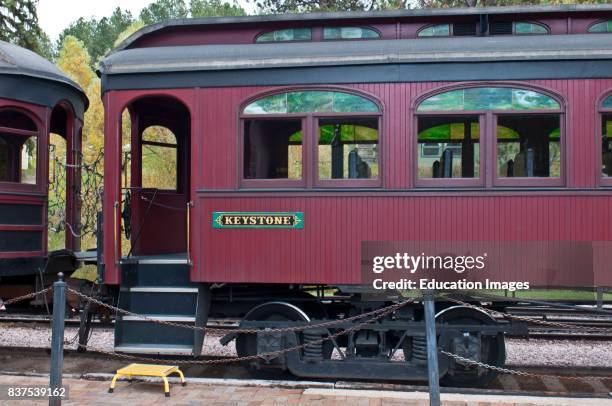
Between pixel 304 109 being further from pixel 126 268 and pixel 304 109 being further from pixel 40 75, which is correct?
pixel 40 75

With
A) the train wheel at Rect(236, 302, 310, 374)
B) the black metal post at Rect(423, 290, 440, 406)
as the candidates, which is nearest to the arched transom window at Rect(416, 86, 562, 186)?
the black metal post at Rect(423, 290, 440, 406)

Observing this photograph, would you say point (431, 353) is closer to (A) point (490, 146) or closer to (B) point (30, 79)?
(A) point (490, 146)

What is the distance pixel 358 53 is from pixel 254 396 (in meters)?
3.57

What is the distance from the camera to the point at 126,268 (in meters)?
6.83

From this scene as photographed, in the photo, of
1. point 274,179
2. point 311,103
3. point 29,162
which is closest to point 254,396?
point 274,179

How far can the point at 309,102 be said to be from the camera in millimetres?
6434

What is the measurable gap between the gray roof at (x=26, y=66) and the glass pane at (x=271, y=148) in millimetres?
3073

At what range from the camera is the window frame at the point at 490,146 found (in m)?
6.08

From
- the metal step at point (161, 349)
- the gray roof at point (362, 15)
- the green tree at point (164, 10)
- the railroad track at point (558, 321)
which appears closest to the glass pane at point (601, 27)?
the gray roof at point (362, 15)

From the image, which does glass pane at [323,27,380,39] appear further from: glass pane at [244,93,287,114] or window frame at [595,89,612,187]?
window frame at [595,89,612,187]

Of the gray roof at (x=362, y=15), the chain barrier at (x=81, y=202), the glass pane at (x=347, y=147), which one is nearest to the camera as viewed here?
the glass pane at (x=347, y=147)

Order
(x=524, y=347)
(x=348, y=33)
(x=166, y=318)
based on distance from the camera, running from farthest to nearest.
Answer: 1. (x=524, y=347)
2. (x=348, y=33)
3. (x=166, y=318)

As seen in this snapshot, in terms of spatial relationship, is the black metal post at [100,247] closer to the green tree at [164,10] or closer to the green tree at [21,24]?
the green tree at [21,24]

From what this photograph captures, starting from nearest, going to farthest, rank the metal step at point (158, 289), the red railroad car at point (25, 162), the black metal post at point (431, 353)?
the black metal post at point (431, 353)
the metal step at point (158, 289)
the red railroad car at point (25, 162)
